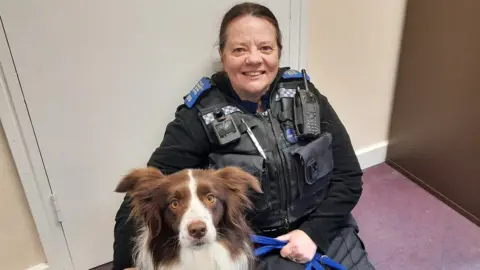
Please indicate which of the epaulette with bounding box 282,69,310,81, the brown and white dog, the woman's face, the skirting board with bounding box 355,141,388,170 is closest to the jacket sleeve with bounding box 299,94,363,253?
the epaulette with bounding box 282,69,310,81

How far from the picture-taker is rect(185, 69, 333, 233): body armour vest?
144 centimetres

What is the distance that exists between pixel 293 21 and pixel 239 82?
1.89 feet

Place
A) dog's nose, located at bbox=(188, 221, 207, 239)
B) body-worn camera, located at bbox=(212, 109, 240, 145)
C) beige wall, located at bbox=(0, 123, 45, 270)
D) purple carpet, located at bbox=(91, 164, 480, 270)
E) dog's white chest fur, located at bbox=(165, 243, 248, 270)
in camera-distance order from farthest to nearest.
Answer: purple carpet, located at bbox=(91, 164, 480, 270), beige wall, located at bbox=(0, 123, 45, 270), body-worn camera, located at bbox=(212, 109, 240, 145), dog's white chest fur, located at bbox=(165, 243, 248, 270), dog's nose, located at bbox=(188, 221, 207, 239)

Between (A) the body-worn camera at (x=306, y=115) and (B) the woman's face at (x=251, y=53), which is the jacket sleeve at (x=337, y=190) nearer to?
(A) the body-worn camera at (x=306, y=115)

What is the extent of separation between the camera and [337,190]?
1590 mm

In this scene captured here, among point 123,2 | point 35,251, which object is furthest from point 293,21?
point 35,251

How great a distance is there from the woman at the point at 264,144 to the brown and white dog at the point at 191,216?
20cm

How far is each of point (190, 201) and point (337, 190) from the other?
25.5 inches

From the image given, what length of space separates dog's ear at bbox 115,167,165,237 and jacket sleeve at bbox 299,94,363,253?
0.54 m

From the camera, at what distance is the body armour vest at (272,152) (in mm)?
1444

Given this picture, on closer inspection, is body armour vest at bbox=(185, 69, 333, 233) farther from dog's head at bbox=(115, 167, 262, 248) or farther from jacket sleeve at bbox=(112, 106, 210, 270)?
dog's head at bbox=(115, 167, 262, 248)

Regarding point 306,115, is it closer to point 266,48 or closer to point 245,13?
point 266,48

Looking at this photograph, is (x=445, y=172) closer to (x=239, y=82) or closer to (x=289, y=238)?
(x=289, y=238)

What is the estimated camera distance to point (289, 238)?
1478mm
